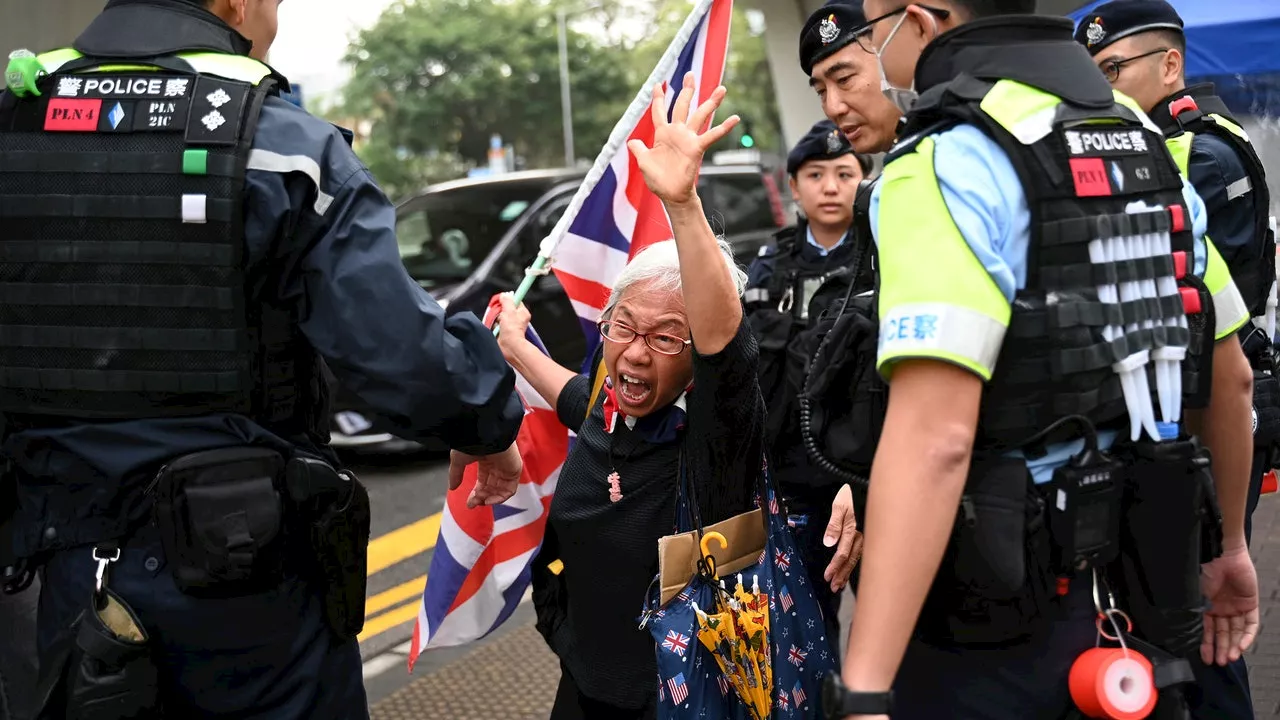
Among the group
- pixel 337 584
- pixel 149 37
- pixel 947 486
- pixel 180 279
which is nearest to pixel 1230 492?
pixel 947 486

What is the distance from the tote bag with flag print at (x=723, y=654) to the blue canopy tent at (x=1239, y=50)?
7730 mm

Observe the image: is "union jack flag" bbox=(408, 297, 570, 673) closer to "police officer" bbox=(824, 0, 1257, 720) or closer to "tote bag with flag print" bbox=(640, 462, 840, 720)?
"tote bag with flag print" bbox=(640, 462, 840, 720)

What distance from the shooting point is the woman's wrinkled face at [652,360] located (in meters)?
2.52

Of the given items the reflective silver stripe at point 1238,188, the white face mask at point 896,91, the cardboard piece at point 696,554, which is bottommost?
the cardboard piece at point 696,554

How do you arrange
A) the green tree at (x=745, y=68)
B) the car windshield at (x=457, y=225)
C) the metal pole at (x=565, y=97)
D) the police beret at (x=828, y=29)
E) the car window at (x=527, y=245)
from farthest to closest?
1. the green tree at (x=745, y=68)
2. the metal pole at (x=565, y=97)
3. the car windshield at (x=457, y=225)
4. the car window at (x=527, y=245)
5. the police beret at (x=828, y=29)

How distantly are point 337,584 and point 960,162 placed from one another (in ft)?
4.40

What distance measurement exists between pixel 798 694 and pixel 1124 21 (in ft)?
8.39

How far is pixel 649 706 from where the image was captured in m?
2.49

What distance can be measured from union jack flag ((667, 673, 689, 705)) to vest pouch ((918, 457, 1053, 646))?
57cm

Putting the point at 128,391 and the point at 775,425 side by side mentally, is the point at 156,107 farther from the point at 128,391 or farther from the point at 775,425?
the point at 775,425

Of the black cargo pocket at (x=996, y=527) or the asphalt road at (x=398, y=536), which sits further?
the asphalt road at (x=398, y=536)

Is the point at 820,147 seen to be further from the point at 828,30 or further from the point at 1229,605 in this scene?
the point at 1229,605

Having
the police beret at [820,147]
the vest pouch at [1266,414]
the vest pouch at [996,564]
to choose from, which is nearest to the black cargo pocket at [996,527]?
the vest pouch at [996,564]

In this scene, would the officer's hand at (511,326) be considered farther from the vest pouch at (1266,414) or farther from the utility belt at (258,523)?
the vest pouch at (1266,414)
